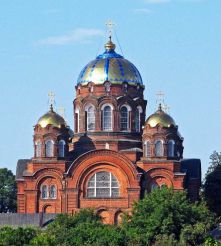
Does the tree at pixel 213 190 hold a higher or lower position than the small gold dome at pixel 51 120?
lower

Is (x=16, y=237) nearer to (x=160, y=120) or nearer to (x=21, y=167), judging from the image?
(x=160, y=120)

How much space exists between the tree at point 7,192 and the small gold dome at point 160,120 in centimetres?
1585

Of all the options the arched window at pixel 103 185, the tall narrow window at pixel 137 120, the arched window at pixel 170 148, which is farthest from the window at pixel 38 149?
the arched window at pixel 170 148

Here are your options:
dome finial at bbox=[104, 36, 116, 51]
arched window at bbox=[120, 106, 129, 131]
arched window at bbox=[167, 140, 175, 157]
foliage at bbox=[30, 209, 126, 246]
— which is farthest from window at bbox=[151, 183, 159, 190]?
dome finial at bbox=[104, 36, 116, 51]

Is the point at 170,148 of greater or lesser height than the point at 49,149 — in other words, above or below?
below

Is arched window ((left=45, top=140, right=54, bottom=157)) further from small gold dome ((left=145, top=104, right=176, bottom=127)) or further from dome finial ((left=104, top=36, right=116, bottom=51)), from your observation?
dome finial ((left=104, top=36, right=116, bottom=51))

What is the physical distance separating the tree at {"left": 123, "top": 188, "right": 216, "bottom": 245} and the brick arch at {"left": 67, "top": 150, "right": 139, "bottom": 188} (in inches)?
187

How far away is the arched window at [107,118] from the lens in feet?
229

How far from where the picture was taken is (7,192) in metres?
81.9

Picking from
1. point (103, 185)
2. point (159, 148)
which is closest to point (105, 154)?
point (103, 185)

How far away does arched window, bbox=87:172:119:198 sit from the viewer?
67.2 metres

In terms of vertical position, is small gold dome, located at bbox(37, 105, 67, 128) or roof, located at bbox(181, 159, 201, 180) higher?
small gold dome, located at bbox(37, 105, 67, 128)

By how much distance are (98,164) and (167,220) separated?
8.88 meters

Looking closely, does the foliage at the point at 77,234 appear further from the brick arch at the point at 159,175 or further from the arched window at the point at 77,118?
the arched window at the point at 77,118
